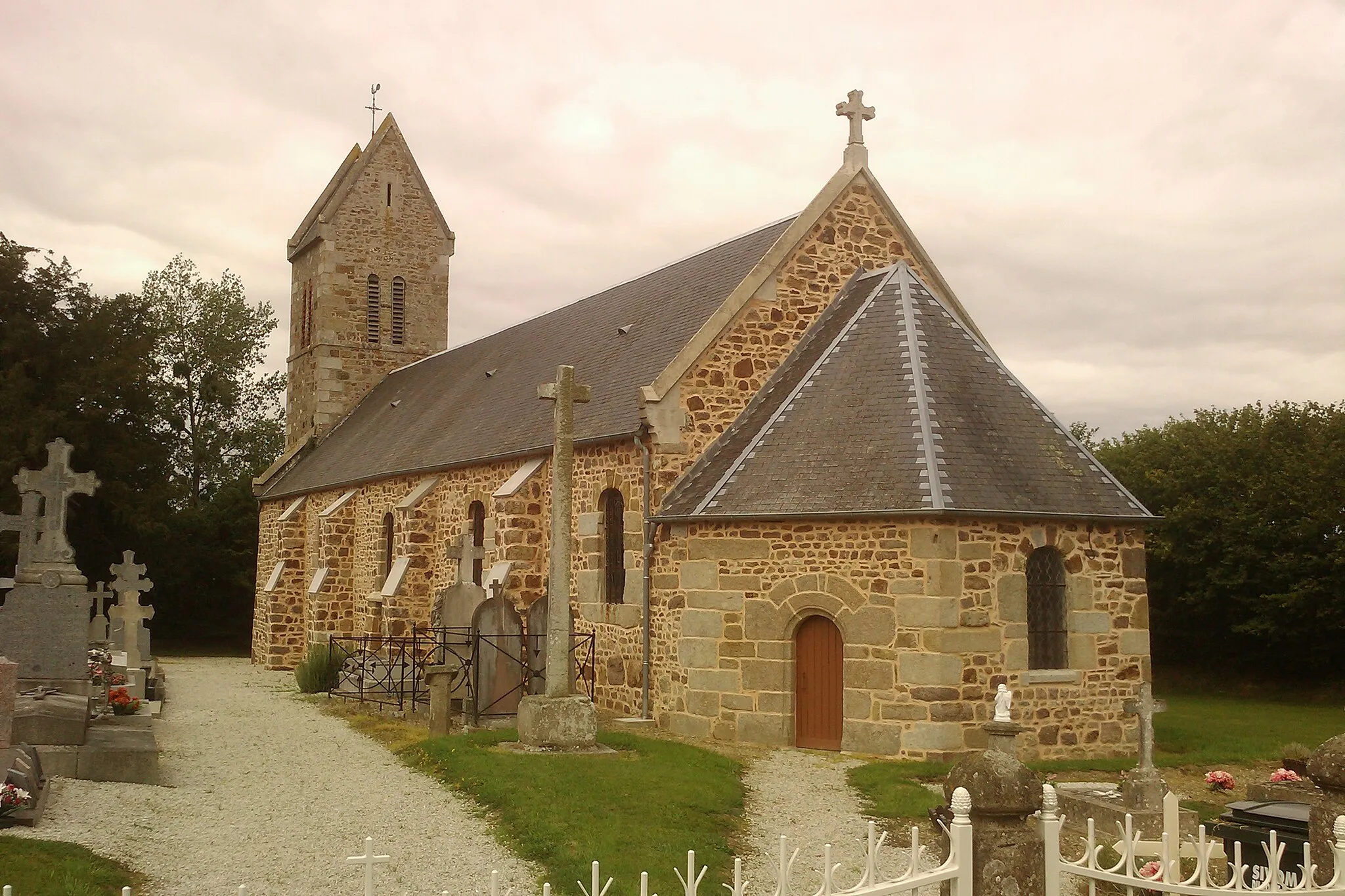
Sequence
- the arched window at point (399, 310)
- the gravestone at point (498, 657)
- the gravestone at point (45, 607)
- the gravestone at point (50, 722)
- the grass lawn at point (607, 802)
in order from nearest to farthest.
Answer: the grass lawn at point (607, 802) < the gravestone at point (50, 722) < the gravestone at point (45, 607) < the gravestone at point (498, 657) < the arched window at point (399, 310)

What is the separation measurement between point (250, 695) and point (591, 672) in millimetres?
7557

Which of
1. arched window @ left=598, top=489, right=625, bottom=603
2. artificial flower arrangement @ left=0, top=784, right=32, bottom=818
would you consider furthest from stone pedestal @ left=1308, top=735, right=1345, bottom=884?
arched window @ left=598, top=489, right=625, bottom=603

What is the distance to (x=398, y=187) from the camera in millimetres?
34406

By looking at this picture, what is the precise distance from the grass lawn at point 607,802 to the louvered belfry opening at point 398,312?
74.8 ft

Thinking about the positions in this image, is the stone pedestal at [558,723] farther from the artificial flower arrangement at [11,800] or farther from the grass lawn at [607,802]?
the artificial flower arrangement at [11,800]

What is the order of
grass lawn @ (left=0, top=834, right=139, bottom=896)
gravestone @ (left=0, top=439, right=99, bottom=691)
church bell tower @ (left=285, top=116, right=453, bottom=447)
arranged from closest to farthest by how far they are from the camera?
grass lawn @ (left=0, top=834, right=139, bottom=896)
gravestone @ (left=0, top=439, right=99, bottom=691)
church bell tower @ (left=285, top=116, right=453, bottom=447)

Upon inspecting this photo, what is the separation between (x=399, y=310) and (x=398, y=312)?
6 cm

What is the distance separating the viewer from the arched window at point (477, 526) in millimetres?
21625

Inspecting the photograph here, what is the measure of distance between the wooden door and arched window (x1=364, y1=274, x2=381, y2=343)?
2326cm

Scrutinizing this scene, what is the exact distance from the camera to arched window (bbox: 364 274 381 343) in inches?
1352

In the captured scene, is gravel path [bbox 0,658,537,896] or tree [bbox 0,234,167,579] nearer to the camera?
gravel path [bbox 0,658,537,896]

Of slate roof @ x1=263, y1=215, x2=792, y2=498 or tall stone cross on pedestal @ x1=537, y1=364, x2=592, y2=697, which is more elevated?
slate roof @ x1=263, y1=215, x2=792, y2=498

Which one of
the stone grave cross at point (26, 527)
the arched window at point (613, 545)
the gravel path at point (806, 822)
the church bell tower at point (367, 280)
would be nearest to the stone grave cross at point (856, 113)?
the arched window at point (613, 545)

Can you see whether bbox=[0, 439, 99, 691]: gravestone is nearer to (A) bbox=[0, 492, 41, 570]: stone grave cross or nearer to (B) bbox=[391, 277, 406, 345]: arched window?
(A) bbox=[0, 492, 41, 570]: stone grave cross
